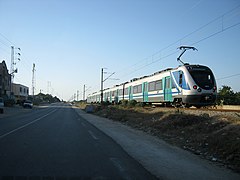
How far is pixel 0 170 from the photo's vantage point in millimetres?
6719

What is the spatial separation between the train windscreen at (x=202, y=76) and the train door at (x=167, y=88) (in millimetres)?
3201

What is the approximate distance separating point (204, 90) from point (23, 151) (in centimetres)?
1599

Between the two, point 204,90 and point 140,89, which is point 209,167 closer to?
point 204,90

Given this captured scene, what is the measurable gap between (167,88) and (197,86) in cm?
427

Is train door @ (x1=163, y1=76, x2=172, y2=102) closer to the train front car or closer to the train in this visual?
the train

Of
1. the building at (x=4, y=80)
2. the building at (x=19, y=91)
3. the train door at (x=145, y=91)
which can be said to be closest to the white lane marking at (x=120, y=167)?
the train door at (x=145, y=91)

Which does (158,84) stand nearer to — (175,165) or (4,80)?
(175,165)

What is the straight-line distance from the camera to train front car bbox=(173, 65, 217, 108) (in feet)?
71.7

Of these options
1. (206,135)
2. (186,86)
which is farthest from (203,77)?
(206,135)

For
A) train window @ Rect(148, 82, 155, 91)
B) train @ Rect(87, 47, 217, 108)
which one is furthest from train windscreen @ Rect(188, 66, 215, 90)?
train window @ Rect(148, 82, 155, 91)

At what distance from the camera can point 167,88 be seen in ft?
84.6

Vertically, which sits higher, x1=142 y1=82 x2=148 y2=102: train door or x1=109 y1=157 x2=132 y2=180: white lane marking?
x1=142 y1=82 x2=148 y2=102: train door

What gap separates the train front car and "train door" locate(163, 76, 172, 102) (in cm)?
211

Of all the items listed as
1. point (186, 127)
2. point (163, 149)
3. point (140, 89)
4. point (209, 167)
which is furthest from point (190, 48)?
point (209, 167)
